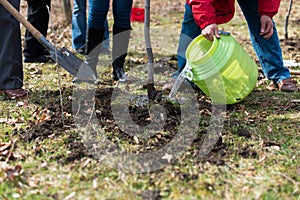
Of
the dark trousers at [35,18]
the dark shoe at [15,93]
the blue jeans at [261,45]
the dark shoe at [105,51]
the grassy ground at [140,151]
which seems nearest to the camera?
the grassy ground at [140,151]

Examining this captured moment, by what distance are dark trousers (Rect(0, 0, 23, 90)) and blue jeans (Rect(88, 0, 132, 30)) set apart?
640 mm

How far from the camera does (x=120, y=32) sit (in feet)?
13.4

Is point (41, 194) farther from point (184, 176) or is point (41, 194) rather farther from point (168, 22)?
point (168, 22)

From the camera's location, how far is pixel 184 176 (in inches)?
101

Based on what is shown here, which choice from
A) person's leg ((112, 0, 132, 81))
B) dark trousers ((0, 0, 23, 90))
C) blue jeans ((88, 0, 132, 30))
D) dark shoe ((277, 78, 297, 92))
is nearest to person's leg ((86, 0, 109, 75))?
blue jeans ((88, 0, 132, 30))

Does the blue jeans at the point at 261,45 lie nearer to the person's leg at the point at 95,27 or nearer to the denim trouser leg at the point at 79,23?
the person's leg at the point at 95,27

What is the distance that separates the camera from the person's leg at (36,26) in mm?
4668

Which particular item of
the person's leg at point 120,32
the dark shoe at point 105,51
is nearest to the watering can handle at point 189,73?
the person's leg at point 120,32

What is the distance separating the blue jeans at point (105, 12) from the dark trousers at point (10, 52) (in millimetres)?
640

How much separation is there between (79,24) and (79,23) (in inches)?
0.5

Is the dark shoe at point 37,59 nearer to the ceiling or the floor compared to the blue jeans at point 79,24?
nearer to the floor

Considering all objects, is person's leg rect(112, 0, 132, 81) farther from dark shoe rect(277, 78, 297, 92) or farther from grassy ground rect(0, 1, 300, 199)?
dark shoe rect(277, 78, 297, 92)

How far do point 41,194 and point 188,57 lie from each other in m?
1.58

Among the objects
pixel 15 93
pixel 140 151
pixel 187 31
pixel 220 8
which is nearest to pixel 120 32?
pixel 187 31
